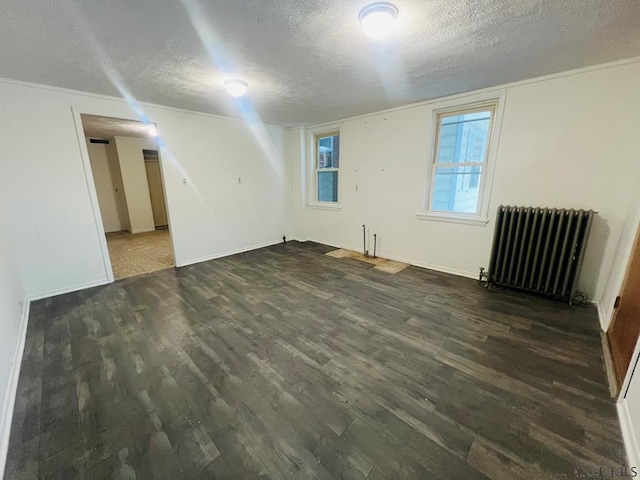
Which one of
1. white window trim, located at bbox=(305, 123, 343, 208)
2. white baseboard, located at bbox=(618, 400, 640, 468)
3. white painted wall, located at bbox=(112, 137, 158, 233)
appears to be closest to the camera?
white baseboard, located at bbox=(618, 400, 640, 468)

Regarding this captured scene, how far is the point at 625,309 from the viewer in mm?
1928

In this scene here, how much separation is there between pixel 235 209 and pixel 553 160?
4.40 meters

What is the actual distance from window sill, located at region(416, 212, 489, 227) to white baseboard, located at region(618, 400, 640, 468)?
2.14 metres

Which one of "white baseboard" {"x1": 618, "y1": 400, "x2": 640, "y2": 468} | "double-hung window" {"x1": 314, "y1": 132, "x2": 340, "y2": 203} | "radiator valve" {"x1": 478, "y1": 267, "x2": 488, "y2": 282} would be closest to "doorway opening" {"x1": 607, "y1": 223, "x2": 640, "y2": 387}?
"white baseboard" {"x1": 618, "y1": 400, "x2": 640, "y2": 468}

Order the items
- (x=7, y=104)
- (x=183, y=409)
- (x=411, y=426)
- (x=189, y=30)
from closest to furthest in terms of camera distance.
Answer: (x=411, y=426), (x=183, y=409), (x=189, y=30), (x=7, y=104)

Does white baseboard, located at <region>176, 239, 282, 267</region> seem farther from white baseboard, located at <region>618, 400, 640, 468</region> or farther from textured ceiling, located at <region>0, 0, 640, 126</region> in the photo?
white baseboard, located at <region>618, 400, 640, 468</region>

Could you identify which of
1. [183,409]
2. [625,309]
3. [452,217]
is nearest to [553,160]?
[452,217]

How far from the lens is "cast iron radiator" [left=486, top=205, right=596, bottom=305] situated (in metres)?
2.60

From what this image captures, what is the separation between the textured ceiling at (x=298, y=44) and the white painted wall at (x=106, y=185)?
4379mm

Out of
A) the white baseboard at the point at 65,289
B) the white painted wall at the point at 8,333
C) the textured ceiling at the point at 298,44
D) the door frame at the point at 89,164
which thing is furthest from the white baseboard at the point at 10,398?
the textured ceiling at the point at 298,44

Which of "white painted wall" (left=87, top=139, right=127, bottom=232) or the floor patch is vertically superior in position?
"white painted wall" (left=87, top=139, right=127, bottom=232)

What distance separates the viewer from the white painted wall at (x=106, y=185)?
6.33 meters

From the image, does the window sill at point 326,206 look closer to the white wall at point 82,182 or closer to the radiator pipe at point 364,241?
the radiator pipe at point 364,241

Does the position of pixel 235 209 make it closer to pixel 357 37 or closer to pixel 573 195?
pixel 357 37
